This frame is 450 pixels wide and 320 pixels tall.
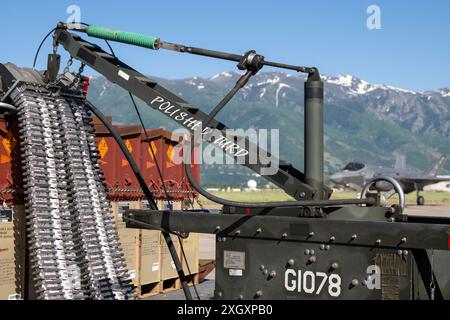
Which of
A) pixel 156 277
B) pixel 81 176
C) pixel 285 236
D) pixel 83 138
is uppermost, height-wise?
pixel 83 138

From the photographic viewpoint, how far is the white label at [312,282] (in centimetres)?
556

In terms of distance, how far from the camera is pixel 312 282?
5.64m

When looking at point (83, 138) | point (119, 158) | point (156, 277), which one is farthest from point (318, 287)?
point (156, 277)

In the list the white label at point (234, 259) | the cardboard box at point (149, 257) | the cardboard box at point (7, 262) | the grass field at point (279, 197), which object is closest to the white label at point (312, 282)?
the white label at point (234, 259)

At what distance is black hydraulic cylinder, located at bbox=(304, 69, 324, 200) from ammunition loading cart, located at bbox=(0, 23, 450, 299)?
1 cm

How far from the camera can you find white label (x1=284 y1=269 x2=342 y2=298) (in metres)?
5.56

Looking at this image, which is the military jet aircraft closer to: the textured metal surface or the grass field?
the grass field

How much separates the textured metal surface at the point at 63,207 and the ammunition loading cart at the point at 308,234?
2554mm

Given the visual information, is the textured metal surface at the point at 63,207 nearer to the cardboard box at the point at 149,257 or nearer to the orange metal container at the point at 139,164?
the orange metal container at the point at 139,164

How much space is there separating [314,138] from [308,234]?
1.27 metres

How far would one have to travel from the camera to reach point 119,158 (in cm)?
1282

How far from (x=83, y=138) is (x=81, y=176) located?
64 cm

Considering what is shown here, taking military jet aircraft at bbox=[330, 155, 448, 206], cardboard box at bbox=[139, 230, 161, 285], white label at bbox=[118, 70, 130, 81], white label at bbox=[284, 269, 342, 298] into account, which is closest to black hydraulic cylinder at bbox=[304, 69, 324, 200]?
white label at bbox=[284, 269, 342, 298]

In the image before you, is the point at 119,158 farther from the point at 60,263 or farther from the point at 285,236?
the point at 285,236
